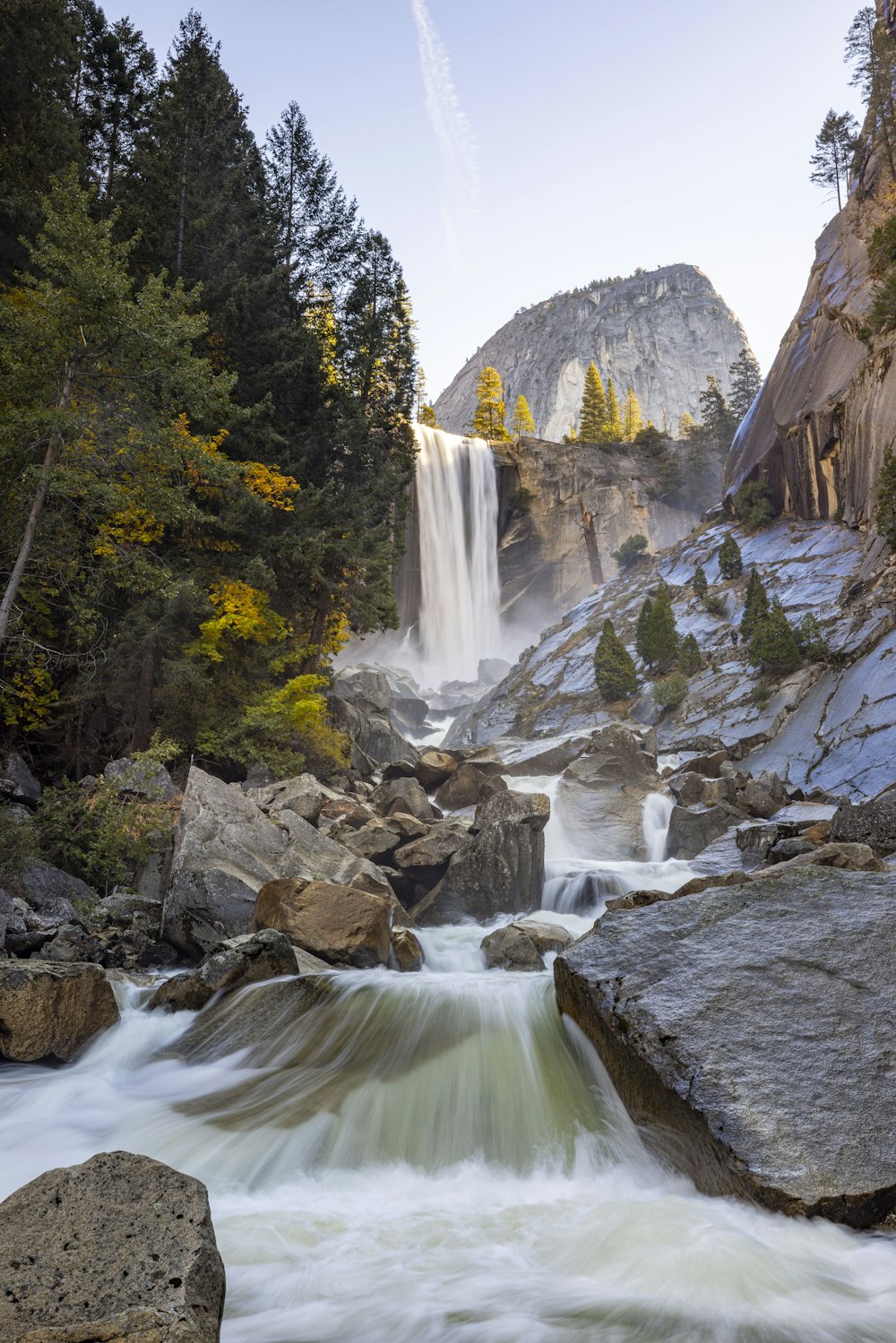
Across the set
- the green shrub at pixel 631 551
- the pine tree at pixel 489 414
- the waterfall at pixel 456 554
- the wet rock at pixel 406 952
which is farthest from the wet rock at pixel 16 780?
the pine tree at pixel 489 414

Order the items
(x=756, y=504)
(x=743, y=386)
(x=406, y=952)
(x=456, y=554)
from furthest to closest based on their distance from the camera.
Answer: (x=743, y=386) < (x=456, y=554) < (x=756, y=504) < (x=406, y=952)

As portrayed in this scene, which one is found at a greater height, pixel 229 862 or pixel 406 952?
pixel 229 862

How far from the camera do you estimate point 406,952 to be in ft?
36.0

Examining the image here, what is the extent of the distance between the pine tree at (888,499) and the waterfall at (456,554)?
109 feet

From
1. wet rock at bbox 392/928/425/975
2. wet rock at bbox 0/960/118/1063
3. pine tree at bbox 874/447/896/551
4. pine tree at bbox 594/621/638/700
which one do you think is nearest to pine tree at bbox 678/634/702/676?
pine tree at bbox 594/621/638/700

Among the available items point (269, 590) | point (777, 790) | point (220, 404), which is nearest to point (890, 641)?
point (777, 790)

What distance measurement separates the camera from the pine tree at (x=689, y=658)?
32438 mm

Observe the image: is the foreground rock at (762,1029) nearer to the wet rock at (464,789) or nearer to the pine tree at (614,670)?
the wet rock at (464,789)

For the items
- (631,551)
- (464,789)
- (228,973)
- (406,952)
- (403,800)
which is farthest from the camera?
(631,551)

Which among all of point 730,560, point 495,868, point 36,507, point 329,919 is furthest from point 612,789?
point 730,560

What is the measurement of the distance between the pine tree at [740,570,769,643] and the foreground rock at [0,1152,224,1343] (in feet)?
97.9

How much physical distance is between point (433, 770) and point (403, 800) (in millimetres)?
4503

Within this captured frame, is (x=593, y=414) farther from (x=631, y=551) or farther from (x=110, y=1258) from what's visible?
(x=110, y=1258)

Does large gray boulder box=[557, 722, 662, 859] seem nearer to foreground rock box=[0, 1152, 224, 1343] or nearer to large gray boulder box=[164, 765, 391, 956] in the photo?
large gray boulder box=[164, 765, 391, 956]
